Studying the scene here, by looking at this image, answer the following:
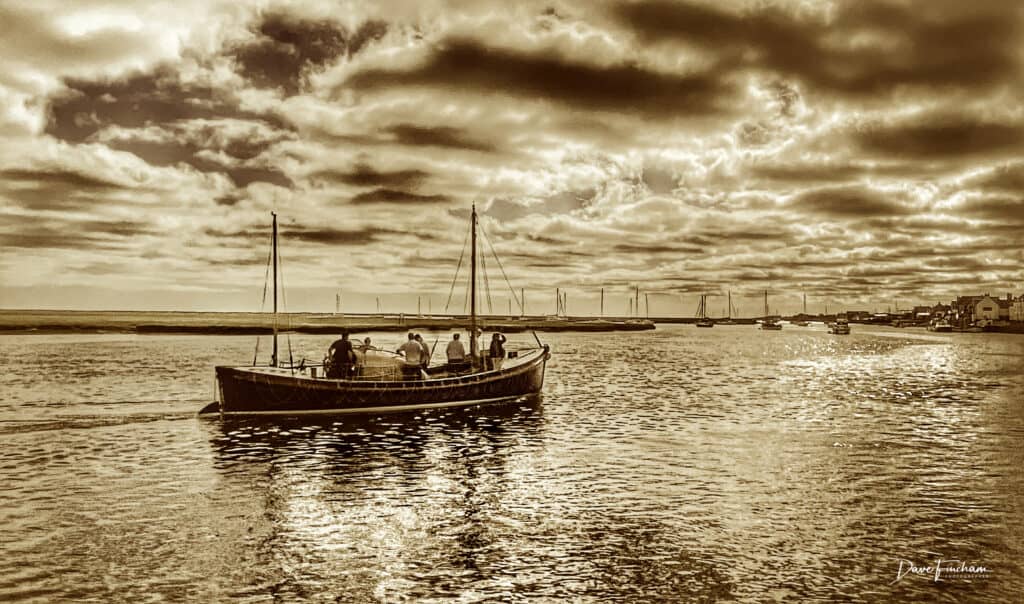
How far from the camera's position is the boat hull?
33562 millimetres

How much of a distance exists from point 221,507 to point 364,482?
4.22m

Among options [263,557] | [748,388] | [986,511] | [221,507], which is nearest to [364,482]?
[221,507]

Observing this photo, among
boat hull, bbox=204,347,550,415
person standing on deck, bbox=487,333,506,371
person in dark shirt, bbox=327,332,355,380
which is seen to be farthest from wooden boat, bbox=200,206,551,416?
person standing on deck, bbox=487,333,506,371

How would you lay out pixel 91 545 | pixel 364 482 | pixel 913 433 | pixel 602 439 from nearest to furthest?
pixel 91 545
pixel 364 482
pixel 602 439
pixel 913 433

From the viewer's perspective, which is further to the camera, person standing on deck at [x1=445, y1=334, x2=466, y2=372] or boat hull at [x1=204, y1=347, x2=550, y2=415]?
person standing on deck at [x1=445, y1=334, x2=466, y2=372]

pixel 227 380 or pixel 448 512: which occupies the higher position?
pixel 227 380

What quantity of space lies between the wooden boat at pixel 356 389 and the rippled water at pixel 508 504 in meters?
1.31

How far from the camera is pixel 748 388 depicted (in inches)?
2101

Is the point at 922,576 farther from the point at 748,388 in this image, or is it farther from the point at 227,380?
the point at 748,388

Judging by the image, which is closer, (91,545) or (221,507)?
(91,545)

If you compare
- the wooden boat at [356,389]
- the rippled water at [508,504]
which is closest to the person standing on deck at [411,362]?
the wooden boat at [356,389]

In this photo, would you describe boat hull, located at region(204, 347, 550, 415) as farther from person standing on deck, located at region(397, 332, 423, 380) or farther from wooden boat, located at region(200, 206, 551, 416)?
person standing on deck, located at region(397, 332, 423, 380)

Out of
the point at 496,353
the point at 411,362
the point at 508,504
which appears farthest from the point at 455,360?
the point at 508,504

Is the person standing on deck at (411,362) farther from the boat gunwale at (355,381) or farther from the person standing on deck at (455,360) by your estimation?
the person standing on deck at (455,360)
